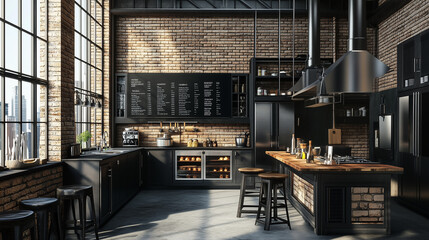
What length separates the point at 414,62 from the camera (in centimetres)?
609

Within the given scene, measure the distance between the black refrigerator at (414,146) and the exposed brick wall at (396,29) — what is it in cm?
76

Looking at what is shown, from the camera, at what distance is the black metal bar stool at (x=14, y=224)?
2.96 meters

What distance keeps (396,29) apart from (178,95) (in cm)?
478

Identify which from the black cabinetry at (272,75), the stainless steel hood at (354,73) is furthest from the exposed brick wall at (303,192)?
the black cabinetry at (272,75)

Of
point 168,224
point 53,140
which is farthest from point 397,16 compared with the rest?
point 53,140

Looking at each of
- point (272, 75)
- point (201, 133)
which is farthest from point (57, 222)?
point (272, 75)

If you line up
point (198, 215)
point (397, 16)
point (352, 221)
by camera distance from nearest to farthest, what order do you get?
point (352, 221) → point (198, 215) → point (397, 16)

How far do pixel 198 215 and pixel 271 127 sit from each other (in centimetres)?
296

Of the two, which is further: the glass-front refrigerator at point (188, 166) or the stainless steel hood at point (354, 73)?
the glass-front refrigerator at point (188, 166)

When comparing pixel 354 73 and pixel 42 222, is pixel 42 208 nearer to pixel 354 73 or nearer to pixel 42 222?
pixel 42 222

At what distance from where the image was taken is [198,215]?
5805 millimetres

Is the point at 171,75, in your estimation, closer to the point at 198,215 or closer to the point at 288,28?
the point at 288,28

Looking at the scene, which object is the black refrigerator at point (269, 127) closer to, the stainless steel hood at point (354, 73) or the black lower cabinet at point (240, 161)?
the black lower cabinet at point (240, 161)

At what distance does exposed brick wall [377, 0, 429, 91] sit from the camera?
6.77 meters
